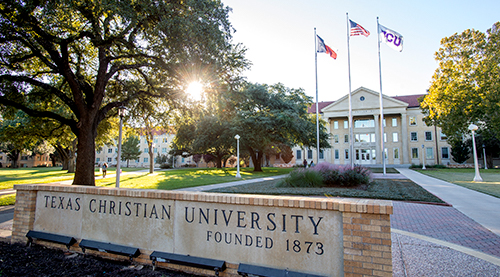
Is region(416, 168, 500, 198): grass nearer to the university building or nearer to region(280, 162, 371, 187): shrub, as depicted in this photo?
region(280, 162, 371, 187): shrub

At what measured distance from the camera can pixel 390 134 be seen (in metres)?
55.9

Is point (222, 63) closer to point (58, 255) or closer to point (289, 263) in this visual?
point (58, 255)

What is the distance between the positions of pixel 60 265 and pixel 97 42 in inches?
381

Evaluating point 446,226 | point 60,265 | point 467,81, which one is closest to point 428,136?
point 467,81

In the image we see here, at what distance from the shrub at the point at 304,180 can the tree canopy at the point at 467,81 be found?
21.9 m

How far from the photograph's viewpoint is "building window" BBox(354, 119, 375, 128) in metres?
56.4

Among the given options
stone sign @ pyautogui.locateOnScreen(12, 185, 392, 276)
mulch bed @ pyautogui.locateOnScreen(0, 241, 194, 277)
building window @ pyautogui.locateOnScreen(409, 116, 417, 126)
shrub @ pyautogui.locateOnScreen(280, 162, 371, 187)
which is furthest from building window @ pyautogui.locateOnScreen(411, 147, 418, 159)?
mulch bed @ pyautogui.locateOnScreen(0, 241, 194, 277)

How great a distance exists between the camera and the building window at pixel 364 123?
56444 millimetres

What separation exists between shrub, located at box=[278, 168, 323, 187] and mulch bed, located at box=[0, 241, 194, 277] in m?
11.6

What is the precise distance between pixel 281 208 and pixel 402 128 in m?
59.6

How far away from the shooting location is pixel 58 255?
15.5 ft

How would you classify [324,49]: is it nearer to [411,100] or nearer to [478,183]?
[478,183]

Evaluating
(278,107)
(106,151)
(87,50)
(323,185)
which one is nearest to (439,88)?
(278,107)

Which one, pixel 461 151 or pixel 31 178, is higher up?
pixel 461 151
